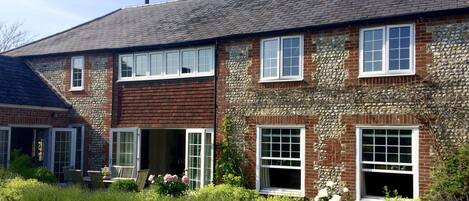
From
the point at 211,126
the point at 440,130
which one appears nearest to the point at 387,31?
the point at 440,130

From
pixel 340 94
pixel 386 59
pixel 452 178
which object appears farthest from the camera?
pixel 340 94

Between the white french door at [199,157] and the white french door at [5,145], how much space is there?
6.19 m

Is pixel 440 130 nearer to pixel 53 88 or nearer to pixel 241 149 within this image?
pixel 241 149

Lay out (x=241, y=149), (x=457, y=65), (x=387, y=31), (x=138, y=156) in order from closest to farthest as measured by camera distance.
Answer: (x=457, y=65) → (x=387, y=31) → (x=241, y=149) → (x=138, y=156)

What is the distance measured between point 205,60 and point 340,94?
4.78 meters

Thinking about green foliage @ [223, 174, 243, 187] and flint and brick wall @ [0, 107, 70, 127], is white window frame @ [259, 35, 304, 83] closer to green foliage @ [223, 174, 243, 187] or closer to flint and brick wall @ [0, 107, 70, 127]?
green foliage @ [223, 174, 243, 187]

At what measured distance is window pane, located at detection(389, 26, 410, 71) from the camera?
13672 millimetres

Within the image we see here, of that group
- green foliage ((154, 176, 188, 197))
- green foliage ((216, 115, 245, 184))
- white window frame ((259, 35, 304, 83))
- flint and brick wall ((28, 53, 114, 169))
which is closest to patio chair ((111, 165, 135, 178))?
flint and brick wall ((28, 53, 114, 169))

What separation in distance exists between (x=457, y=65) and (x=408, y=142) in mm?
2158

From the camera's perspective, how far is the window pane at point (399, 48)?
44.9 ft

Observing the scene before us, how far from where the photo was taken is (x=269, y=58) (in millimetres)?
15898

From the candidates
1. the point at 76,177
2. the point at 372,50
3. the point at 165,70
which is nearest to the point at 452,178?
the point at 372,50

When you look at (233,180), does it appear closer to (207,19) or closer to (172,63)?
(172,63)

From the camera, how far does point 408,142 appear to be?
44.2 feet
